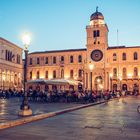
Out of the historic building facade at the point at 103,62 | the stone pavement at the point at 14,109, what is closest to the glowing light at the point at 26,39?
the stone pavement at the point at 14,109

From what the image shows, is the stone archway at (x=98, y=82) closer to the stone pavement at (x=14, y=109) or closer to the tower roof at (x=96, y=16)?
the tower roof at (x=96, y=16)

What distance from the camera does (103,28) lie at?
65500 millimetres

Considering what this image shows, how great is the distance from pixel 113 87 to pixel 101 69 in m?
6.13

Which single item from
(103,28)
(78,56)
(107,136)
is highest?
(103,28)

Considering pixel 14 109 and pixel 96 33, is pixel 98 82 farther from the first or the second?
pixel 14 109

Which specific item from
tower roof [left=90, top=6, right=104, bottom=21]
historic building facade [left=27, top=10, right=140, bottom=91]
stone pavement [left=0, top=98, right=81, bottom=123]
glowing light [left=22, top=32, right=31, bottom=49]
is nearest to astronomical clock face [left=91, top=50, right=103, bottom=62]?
historic building facade [left=27, top=10, right=140, bottom=91]

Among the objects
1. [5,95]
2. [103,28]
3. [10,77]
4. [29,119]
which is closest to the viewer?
[29,119]

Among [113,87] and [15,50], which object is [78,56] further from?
[15,50]

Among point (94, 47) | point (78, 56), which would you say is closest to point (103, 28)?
point (94, 47)

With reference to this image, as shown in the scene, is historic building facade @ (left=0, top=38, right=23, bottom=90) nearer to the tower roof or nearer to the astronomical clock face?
the astronomical clock face

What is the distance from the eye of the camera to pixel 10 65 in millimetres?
57781

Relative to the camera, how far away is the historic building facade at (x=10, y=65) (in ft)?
175

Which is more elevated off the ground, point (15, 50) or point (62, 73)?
point (15, 50)

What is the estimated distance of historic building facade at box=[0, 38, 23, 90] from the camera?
2100 inches
